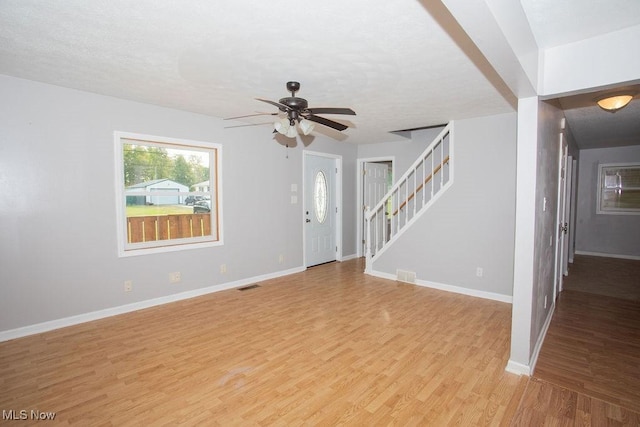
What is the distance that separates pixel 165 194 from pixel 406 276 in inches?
148

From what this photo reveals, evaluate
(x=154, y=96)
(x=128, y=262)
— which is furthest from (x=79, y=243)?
(x=154, y=96)

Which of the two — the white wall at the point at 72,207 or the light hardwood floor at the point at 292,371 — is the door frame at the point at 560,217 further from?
the white wall at the point at 72,207

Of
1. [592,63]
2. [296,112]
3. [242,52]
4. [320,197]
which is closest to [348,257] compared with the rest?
[320,197]

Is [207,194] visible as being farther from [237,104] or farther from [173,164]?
[237,104]

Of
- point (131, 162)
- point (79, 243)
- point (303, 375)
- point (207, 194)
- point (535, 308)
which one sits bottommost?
point (303, 375)

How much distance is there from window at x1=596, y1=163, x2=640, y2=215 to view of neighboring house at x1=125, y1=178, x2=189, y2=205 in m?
8.69

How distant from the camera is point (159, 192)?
155 inches

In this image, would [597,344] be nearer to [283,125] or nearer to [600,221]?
[283,125]

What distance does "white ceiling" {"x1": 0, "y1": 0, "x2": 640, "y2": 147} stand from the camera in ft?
5.91

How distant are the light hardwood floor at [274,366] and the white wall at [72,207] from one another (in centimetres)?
35

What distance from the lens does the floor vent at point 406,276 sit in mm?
4809

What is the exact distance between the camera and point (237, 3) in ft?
5.78

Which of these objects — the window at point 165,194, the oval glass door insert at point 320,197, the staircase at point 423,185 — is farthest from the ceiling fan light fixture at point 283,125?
the oval glass door insert at point 320,197

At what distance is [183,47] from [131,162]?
6.60 feet
